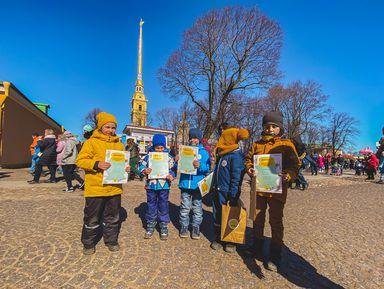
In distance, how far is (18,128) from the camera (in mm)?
16672

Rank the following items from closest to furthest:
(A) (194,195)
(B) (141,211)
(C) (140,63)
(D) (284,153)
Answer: (D) (284,153) < (A) (194,195) < (B) (141,211) < (C) (140,63)

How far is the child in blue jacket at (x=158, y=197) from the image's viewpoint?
12.3 feet

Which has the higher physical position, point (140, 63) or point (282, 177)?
point (140, 63)

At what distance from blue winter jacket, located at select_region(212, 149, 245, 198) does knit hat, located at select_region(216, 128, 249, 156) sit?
75 mm

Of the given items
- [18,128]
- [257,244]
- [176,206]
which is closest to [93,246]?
[257,244]

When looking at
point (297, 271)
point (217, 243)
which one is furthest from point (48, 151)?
point (297, 271)

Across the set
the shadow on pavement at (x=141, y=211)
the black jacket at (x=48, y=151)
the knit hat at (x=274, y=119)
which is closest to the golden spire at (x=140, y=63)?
the black jacket at (x=48, y=151)

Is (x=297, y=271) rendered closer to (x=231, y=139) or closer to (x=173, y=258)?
(x=173, y=258)

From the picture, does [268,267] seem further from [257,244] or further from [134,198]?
[134,198]

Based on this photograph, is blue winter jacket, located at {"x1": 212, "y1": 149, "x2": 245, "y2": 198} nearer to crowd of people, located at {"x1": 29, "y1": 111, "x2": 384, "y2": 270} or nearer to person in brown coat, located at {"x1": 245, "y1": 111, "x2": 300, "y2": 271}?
crowd of people, located at {"x1": 29, "y1": 111, "x2": 384, "y2": 270}

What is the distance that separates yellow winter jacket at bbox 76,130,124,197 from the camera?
304 centimetres

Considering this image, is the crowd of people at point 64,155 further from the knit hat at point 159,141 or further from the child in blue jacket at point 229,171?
the child in blue jacket at point 229,171

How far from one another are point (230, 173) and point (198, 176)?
25.7 inches

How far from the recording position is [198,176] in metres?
3.82
